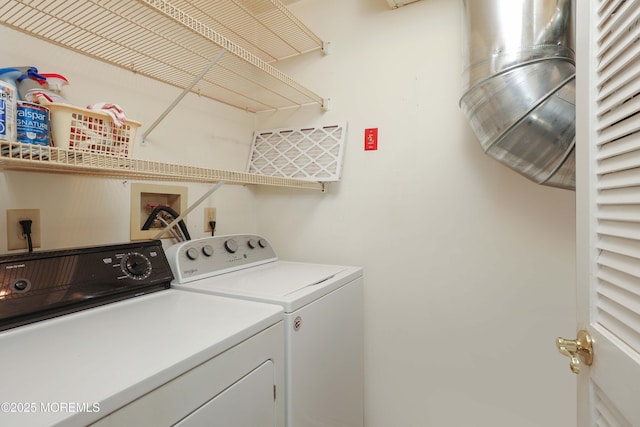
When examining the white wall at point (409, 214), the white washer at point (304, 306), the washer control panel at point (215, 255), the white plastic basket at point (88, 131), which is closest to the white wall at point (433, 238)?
the white wall at point (409, 214)

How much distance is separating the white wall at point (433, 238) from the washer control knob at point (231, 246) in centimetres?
48

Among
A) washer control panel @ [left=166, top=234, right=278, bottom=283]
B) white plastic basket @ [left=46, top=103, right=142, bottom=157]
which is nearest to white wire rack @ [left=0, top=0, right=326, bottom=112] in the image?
white plastic basket @ [left=46, top=103, right=142, bottom=157]

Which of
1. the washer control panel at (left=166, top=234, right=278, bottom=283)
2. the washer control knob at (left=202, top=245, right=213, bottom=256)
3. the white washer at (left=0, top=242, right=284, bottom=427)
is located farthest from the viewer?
the washer control knob at (left=202, top=245, right=213, bottom=256)

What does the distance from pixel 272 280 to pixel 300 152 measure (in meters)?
0.82

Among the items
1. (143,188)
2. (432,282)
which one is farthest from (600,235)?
(143,188)

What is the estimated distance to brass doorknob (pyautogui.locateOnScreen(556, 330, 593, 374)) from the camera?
0.68 metres

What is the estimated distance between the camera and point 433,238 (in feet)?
4.84

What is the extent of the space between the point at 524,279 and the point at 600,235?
746 mm

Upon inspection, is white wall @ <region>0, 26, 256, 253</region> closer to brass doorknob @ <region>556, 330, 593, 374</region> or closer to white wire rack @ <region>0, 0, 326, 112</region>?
white wire rack @ <region>0, 0, 326, 112</region>

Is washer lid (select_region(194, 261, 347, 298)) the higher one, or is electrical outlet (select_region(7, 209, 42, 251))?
electrical outlet (select_region(7, 209, 42, 251))

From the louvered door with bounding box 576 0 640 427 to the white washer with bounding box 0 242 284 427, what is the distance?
75 centimetres

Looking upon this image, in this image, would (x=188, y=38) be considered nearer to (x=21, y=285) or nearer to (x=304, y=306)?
(x=21, y=285)

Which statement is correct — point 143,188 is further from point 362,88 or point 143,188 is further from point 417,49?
point 417,49

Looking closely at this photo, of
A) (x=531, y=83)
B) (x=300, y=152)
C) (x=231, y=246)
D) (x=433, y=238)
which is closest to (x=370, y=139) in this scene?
(x=300, y=152)
